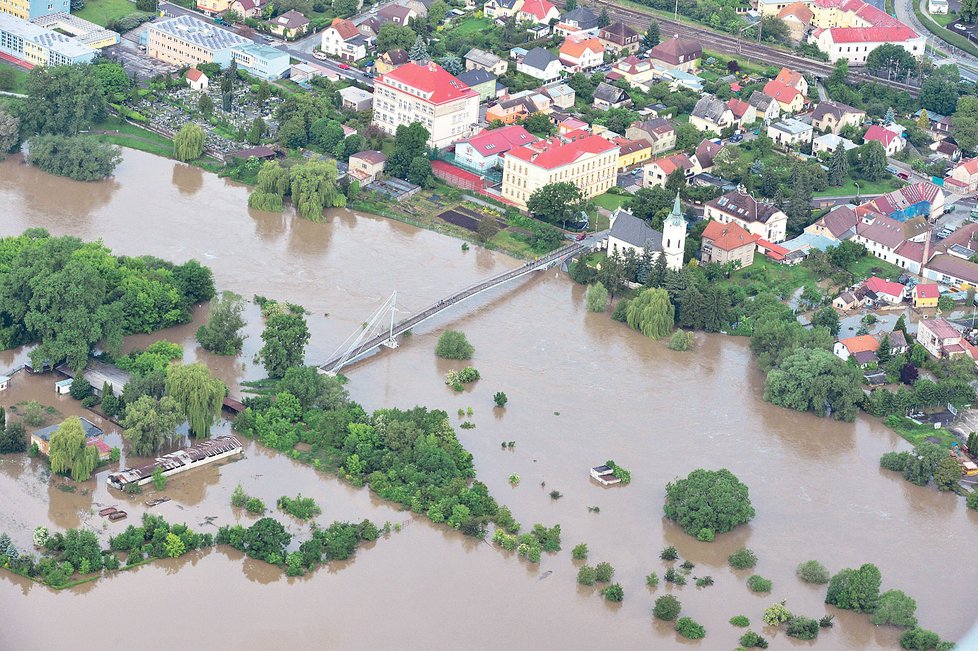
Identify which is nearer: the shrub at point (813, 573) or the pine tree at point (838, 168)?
the shrub at point (813, 573)

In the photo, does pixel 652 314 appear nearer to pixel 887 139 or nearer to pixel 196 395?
pixel 196 395

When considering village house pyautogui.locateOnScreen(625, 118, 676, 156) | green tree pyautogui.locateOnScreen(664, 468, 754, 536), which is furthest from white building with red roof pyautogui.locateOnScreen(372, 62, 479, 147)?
green tree pyautogui.locateOnScreen(664, 468, 754, 536)

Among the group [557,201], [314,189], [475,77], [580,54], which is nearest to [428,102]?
[475,77]

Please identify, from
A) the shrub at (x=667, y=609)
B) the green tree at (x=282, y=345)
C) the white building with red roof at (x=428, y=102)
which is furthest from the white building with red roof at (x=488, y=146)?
the shrub at (x=667, y=609)

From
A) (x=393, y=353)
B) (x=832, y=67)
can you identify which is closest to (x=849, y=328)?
(x=393, y=353)

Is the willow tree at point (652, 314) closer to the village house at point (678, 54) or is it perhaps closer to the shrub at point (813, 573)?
the shrub at point (813, 573)

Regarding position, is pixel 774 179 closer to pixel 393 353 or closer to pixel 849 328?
pixel 849 328
